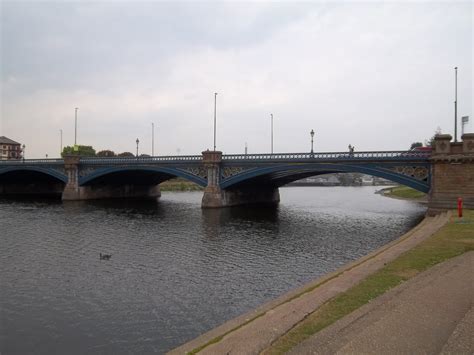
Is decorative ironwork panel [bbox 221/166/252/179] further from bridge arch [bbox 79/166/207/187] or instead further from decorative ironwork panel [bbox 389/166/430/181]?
decorative ironwork panel [bbox 389/166/430/181]

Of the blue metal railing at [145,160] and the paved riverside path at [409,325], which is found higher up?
the blue metal railing at [145,160]

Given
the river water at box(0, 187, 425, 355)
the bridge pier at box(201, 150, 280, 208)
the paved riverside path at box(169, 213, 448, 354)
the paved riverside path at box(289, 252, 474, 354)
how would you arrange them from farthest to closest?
the bridge pier at box(201, 150, 280, 208), the river water at box(0, 187, 425, 355), the paved riverside path at box(169, 213, 448, 354), the paved riverside path at box(289, 252, 474, 354)

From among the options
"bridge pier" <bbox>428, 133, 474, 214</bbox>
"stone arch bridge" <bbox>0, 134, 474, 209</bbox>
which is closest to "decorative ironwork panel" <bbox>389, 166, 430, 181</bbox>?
"stone arch bridge" <bbox>0, 134, 474, 209</bbox>

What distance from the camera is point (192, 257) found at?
24281 mm

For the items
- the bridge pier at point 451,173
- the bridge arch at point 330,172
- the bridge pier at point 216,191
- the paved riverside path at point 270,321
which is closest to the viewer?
the paved riverside path at point 270,321

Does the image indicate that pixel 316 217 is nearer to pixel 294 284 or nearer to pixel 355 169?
pixel 355 169

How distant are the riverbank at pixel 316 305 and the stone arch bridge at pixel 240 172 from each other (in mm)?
21144

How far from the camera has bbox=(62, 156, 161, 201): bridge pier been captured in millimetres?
68500

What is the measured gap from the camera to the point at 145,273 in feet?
67.0

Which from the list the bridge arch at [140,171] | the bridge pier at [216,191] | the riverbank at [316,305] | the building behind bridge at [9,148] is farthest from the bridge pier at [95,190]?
the building behind bridge at [9,148]

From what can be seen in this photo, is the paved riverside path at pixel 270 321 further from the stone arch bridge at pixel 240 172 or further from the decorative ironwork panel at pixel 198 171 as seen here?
the decorative ironwork panel at pixel 198 171

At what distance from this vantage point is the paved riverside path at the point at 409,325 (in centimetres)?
791

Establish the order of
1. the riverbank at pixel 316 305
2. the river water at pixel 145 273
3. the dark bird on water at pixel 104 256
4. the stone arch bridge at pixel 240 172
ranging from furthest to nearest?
the stone arch bridge at pixel 240 172
the dark bird on water at pixel 104 256
the river water at pixel 145 273
the riverbank at pixel 316 305

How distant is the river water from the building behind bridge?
131m
